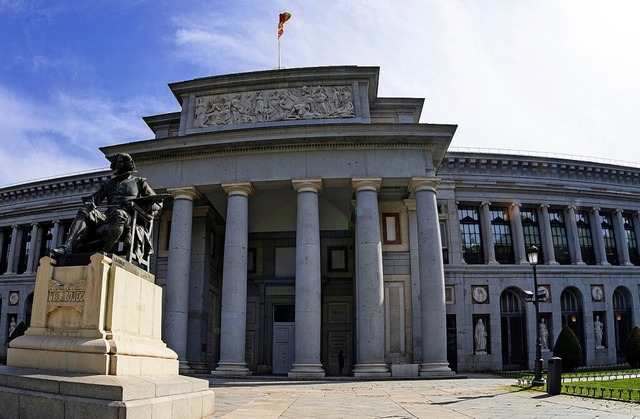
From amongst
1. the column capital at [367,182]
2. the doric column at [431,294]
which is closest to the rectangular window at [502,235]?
the doric column at [431,294]

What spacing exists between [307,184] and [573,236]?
90.3 ft

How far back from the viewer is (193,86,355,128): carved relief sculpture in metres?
31.2

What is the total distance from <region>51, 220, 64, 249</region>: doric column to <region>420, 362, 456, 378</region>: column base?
122 feet

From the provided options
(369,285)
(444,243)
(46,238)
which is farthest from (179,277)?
(46,238)

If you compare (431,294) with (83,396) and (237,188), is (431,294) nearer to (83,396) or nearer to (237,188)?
(237,188)

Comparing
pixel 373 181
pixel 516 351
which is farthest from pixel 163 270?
pixel 516 351

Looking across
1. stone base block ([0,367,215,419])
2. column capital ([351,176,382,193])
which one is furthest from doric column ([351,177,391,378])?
stone base block ([0,367,215,419])

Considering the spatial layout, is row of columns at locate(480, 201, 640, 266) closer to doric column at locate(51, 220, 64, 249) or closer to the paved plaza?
the paved plaza

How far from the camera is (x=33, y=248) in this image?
5144cm

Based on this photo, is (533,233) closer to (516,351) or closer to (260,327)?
(516,351)

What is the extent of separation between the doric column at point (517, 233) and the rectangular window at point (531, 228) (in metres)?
0.86

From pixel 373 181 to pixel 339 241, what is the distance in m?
10.4

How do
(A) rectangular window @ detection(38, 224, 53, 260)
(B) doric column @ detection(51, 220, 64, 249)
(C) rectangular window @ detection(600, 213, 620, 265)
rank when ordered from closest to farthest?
1. (C) rectangular window @ detection(600, 213, 620, 265)
2. (B) doric column @ detection(51, 220, 64, 249)
3. (A) rectangular window @ detection(38, 224, 53, 260)

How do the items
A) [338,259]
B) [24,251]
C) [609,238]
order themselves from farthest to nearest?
[24,251]
[609,238]
[338,259]
